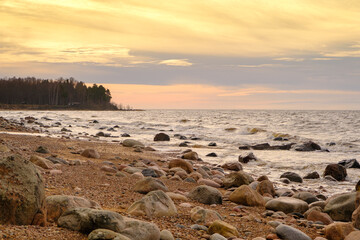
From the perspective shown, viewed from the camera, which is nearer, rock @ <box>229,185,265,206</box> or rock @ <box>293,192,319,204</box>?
rock @ <box>229,185,265,206</box>

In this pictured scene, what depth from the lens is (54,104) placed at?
119 metres

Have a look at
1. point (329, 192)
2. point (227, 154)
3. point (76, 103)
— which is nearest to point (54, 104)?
point (76, 103)

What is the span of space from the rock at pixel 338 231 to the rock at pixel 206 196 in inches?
81.4

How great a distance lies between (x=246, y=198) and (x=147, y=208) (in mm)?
2820

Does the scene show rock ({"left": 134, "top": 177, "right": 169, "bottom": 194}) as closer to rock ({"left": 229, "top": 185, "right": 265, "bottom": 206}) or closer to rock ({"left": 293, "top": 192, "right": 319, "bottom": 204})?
rock ({"left": 229, "top": 185, "right": 265, "bottom": 206})

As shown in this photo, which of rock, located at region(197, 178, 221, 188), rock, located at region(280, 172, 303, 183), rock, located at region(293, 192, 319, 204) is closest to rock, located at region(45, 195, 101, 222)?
rock, located at region(197, 178, 221, 188)

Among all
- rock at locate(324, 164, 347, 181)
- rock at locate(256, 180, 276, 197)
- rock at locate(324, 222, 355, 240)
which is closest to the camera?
rock at locate(324, 222, 355, 240)

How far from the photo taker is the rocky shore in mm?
3471

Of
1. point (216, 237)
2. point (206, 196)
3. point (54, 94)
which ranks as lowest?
point (206, 196)

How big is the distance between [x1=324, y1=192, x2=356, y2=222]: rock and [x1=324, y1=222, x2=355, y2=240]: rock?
4.32ft

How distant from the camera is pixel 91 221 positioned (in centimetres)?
348

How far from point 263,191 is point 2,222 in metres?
6.07

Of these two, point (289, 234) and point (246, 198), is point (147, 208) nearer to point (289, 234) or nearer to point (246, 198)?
point (289, 234)

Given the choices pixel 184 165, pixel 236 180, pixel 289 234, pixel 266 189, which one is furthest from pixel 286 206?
pixel 184 165
